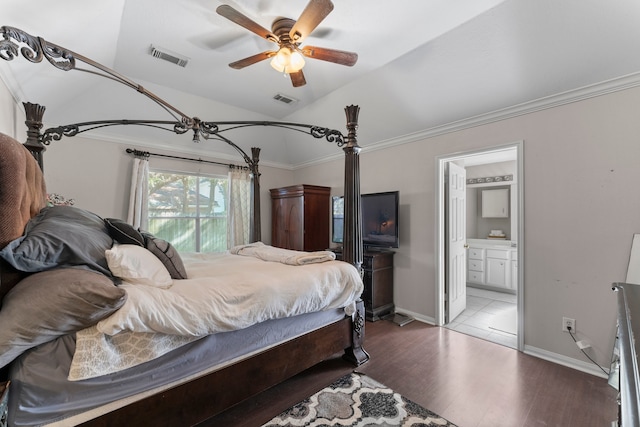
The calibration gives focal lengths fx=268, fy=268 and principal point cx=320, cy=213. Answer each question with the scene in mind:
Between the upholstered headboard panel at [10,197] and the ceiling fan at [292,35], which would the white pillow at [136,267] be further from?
the ceiling fan at [292,35]

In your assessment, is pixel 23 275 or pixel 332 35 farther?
pixel 332 35

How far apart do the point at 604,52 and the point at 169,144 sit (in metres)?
4.85

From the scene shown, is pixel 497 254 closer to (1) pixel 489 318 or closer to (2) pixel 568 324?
(1) pixel 489 318

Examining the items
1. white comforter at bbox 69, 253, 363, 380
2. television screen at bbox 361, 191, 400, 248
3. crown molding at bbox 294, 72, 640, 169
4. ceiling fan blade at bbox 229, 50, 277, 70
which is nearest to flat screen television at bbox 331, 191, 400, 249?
television screen at bbox 361, 191, 400, 248

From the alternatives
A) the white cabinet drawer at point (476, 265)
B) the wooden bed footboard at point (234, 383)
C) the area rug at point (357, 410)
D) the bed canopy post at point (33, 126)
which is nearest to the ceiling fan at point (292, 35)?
the bed canopy post at point (33, 126)

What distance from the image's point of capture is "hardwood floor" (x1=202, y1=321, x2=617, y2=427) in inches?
69.6

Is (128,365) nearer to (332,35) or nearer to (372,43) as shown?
(332,35)

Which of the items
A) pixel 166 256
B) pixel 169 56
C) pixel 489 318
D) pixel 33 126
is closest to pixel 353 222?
pixel 166 256


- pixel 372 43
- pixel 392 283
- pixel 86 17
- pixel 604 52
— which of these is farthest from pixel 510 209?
pixel 86 17

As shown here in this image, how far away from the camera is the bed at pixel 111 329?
1.06m

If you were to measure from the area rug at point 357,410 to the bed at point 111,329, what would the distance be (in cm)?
23

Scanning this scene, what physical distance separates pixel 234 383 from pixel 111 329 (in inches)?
32.5

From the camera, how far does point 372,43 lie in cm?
244

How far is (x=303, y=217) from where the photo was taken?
14.5 ft
